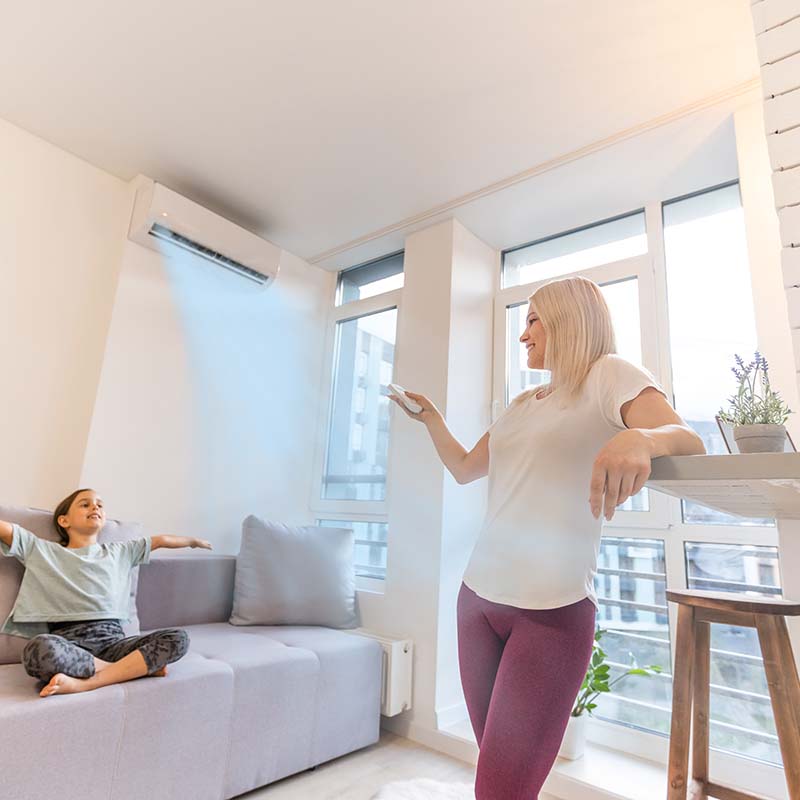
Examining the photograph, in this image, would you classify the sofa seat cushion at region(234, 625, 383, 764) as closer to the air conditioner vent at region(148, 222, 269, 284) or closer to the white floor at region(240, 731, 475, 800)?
the white floor at region(240, 731, 475, 800)

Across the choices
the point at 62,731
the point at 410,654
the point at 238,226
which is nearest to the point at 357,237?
the point at 238,226

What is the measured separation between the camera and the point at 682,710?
134cm

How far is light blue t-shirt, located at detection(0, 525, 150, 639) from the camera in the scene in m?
1.68

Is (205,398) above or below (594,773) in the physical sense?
above

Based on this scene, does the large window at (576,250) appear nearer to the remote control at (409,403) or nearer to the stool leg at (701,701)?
the remote control at (409,403)

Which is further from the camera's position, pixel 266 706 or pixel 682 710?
pixel 266 706

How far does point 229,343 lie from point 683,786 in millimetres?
2625

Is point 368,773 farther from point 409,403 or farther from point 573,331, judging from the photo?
point 573,331

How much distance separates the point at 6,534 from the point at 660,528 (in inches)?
93.3

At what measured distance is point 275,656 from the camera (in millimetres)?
Answer: 1876

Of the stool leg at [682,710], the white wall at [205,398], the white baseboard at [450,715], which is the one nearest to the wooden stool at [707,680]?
the stool leg at [682,710]

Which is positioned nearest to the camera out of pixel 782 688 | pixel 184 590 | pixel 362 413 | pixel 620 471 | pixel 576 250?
pixel 620 471

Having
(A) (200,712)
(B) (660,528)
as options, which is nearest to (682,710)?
(B) (660,528)

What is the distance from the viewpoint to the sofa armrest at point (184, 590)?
215 centimetres
